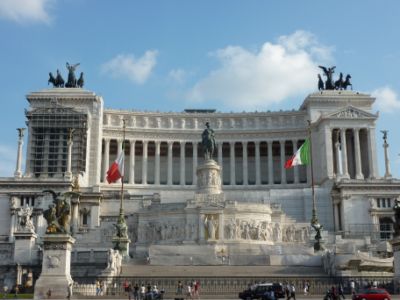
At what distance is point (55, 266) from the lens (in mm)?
39031

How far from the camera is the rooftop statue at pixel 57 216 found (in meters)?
39.9

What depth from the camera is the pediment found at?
9706cm

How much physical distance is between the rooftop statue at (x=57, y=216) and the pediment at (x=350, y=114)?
64976 millimetres

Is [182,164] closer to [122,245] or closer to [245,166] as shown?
[245,166]

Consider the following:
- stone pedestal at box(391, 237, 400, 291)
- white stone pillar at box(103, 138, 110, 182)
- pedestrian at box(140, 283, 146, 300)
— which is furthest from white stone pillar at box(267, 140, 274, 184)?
pedestrian at box(140, 283, 146, 300)

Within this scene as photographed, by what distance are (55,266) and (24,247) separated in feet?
84.6

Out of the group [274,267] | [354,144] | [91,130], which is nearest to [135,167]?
[91,130]

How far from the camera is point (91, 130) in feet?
321

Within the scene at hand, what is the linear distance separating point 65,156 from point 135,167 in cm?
1498

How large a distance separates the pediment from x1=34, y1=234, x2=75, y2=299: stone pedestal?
66235 mm

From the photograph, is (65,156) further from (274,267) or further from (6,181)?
(274,267)

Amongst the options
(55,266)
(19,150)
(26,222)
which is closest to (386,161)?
(26,222)

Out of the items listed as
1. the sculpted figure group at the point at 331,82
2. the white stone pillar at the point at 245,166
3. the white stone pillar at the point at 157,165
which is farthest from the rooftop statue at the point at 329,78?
the white stone pillar at the point at 157,165

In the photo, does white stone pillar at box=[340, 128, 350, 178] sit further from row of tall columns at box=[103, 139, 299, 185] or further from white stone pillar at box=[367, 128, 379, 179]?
row of tall columns at box=[103, 139, 299, 185]
